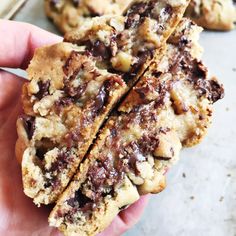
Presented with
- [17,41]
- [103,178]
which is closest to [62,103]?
[103,178]

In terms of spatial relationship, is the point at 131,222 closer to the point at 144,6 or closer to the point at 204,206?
the point at 204,206

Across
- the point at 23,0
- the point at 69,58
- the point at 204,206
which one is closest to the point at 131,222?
the point at 204,206

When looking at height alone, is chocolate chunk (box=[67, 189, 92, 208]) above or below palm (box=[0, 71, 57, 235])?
above

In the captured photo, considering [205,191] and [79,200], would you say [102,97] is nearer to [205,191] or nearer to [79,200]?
[79,200]

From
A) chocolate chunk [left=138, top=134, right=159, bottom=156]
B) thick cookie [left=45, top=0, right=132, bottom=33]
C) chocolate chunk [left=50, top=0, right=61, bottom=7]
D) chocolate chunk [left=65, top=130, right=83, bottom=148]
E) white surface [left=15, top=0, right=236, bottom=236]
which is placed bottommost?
white surface [left=15, top=0, right=236, bottom=236]

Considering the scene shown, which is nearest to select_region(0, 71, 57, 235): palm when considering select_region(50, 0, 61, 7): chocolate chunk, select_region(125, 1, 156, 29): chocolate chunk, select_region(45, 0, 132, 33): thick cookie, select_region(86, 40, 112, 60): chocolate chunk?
select_region(86, 40, 112, 60): chocolate chunk

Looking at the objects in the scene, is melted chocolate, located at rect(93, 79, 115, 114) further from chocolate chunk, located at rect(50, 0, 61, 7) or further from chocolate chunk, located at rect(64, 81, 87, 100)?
chocolate chunk, located at rect(50, 0, 61, 7)

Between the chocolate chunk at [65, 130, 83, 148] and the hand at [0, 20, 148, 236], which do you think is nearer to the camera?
the chocolate chunk at [65, 130, 83, 148]

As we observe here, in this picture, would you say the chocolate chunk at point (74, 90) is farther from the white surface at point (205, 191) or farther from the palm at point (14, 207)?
the white surface at point (205, 191)
